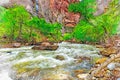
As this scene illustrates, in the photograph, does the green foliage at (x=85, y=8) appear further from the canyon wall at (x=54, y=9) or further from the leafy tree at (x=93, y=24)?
the canyon wall at (x=54, y=9)

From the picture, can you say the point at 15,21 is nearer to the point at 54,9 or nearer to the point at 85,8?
the point at 85,8

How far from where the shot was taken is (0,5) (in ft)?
181

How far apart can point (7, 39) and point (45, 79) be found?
78.0 feet

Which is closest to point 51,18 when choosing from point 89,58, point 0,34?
point 0,34

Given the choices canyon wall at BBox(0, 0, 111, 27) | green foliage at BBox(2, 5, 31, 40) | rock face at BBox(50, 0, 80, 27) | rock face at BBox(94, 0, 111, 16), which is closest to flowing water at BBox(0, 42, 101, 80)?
green foliage at BBox(2, 5, 31, 40)

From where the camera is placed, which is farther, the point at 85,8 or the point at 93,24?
the point at 85,8

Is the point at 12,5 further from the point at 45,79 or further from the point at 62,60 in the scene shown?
the point at 45,79

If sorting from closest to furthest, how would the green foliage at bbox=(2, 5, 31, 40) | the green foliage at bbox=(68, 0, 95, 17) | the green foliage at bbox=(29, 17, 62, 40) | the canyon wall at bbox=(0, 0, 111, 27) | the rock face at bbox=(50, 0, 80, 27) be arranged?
1. the green foliage at bbox=(2, 5, 31, 40)
2. the green foliage at bbox=(29, 17, 62, 40)
3. the canyon wall at bbox=(0, 0, 111, 27)
4. the green foliage at bbox=(68, 0, 95, 17)
5. the rock face at bbox=(50, 0, 80, 27)

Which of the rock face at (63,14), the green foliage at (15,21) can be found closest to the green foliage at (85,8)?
the rock face at (63,14)

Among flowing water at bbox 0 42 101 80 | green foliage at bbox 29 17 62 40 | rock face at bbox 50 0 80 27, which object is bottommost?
flowing water at bbox 0 42 101 80

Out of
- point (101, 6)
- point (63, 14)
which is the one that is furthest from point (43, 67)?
point (101, 6)

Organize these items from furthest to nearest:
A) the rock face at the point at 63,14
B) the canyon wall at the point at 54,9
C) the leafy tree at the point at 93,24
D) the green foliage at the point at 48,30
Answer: the rock face at the point at 63,14 < the canyon wall at the point at 54,9 < the green foliage at the point at 48,30 < the leafy tree at the point at 93,24

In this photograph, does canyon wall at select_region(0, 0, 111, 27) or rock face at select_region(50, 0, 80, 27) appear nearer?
canyon wall at select_region(0, 0, 111, 27)

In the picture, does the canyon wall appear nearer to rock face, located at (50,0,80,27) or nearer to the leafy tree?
rock face, located at (50,0,80,27)
